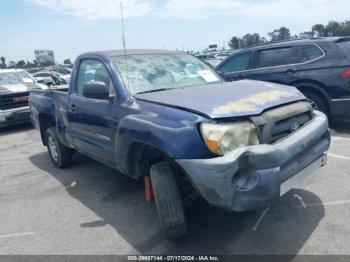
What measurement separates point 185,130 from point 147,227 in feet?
4.28

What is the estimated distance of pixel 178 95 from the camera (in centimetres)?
→ 362

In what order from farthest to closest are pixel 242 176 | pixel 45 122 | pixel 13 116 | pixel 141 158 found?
pixel 13 116
pixel 45 122
pixel 141 158
pixel 242 176

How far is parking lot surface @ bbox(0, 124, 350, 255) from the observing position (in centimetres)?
332

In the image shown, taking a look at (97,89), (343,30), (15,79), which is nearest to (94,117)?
(97,89)

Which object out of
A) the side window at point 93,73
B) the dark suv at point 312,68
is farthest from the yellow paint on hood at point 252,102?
the dark suv at point 312,68

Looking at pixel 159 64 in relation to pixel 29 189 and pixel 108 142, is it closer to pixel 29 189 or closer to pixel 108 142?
pixel 108 142

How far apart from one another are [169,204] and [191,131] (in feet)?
2.33

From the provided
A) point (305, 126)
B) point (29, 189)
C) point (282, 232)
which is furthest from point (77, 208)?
point (305, 126)

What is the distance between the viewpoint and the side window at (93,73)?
421cm

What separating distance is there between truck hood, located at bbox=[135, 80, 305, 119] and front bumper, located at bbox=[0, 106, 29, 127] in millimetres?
7122

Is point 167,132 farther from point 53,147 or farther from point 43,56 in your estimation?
point 43,56

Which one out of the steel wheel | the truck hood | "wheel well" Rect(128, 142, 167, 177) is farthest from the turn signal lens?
the steel wheel

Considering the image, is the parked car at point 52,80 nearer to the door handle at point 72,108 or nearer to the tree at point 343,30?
the door handle at point 72,108

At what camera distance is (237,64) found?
834 cm
